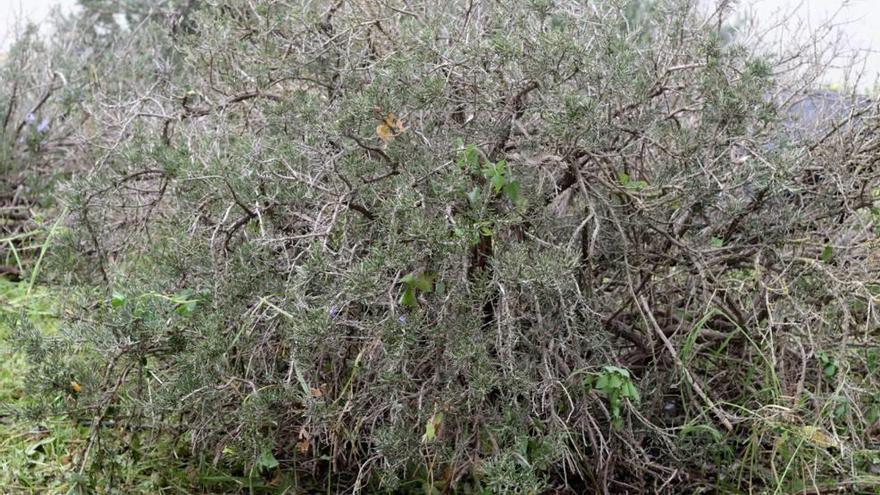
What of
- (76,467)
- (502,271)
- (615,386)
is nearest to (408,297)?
(502,271)

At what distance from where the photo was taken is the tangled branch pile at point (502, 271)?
8.13 feet

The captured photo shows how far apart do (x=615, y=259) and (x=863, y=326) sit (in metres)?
0.80

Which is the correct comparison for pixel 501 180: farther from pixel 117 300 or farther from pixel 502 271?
pixel 117 300

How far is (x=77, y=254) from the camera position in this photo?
2.93 meters

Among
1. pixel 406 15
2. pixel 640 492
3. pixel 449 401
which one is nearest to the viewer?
pixel 449 401

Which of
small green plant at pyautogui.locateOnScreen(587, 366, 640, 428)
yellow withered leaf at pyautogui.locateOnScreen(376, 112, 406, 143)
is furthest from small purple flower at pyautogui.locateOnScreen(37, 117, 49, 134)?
small green plant at pyautogui.locateOnScreen(587, 366, 640, 428)

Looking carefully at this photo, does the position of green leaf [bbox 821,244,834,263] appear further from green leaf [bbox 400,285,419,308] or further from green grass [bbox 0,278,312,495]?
green grass [bbox 0,278,312,495]

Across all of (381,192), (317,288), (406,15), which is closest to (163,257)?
(317,288)

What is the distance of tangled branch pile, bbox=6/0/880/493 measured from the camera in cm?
248

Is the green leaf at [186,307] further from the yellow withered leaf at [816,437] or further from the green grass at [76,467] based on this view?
the yellow withered leaf at [816,437]

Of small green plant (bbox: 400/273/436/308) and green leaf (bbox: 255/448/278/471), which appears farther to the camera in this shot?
green leaf (bbox: 255/448/278/471)

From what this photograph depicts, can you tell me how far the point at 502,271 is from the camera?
239 cm

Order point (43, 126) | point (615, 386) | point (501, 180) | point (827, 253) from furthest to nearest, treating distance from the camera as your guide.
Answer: point (43, 126) → point (827, 253) → point (615, 386) → point (501, 180)

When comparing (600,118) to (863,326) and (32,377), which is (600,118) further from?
(32,377)
